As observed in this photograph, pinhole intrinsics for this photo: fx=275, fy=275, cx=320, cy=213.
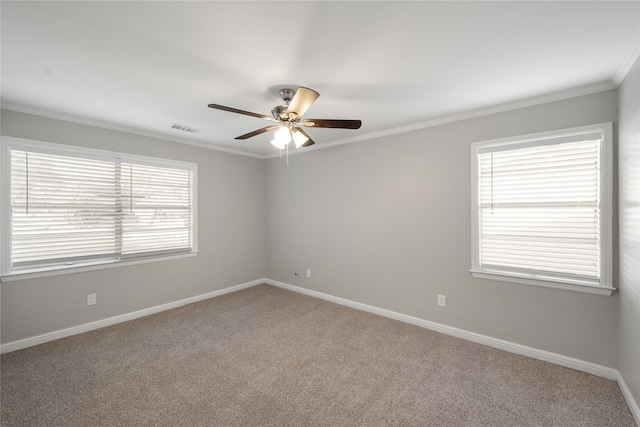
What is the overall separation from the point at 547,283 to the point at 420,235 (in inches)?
48.5

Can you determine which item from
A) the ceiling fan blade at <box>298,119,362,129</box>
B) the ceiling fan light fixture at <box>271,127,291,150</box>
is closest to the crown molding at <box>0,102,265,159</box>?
the ceiling fan light fixture at <box>271,127,291,150</box>

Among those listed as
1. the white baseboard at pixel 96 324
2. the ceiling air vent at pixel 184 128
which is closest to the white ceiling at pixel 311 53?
the ceiling air vent at pixel 184 128

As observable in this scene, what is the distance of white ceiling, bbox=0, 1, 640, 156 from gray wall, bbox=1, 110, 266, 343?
16.5 inches

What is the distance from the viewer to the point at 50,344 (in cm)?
282

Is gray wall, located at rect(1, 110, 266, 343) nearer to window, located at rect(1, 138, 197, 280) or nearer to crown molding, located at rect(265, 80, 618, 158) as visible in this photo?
window, located at rect(1, 138, 197, 280)

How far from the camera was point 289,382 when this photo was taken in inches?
87.9

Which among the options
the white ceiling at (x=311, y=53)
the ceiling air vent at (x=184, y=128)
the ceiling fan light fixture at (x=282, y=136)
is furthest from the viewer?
the ceiling air vent at (x=184, y=128)

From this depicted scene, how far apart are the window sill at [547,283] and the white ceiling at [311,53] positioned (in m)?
1.66

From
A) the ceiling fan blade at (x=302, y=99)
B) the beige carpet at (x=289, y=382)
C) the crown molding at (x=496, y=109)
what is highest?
the crown molding at (x=496, y=109)

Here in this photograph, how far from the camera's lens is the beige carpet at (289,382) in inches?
73.6

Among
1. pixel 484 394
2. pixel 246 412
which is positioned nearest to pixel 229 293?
pixel 246 412

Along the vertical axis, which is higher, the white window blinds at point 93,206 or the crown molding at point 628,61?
the crown molding at point 628,61

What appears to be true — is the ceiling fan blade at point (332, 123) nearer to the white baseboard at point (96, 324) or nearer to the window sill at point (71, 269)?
the window sill at point (71, 269)

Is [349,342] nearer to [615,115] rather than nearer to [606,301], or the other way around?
[606,301]
